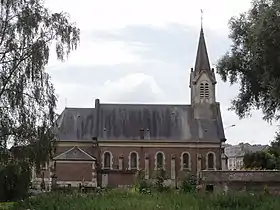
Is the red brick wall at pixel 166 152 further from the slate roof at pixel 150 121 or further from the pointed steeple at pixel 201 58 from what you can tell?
the pointed steeple at pixel 201 58

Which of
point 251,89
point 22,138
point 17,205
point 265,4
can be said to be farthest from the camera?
point 251,89

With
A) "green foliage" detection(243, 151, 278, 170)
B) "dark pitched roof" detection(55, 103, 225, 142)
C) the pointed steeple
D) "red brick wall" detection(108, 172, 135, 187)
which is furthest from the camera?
the pointed steeple

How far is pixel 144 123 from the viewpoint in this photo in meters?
82.2

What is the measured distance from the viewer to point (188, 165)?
80312 mm

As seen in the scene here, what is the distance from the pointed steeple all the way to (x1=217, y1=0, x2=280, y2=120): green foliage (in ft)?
159

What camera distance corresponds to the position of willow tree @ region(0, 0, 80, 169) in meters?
28.1

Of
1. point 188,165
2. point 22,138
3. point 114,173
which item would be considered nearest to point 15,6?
point 22,138

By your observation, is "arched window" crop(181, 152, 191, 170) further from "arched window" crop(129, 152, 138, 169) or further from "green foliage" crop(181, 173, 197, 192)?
"green foliage" crop(181, 173, 197, 192)

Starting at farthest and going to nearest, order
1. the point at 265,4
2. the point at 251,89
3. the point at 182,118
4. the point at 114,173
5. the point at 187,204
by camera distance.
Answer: the point at 182,118 → the point at 114,173 → the point at 251,89 → the point at 265,4 → the point at 187,204

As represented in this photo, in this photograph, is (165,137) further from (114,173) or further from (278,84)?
(278,84)

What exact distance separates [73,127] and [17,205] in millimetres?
58728

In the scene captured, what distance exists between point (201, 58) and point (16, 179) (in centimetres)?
5954

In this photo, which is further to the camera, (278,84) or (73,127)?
(73,127)

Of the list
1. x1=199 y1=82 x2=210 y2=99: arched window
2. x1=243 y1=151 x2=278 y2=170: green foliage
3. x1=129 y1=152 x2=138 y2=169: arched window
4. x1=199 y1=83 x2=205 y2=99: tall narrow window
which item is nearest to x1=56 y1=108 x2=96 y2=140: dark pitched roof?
x1=129 y1=152 x2=138 y2=169: arched window
